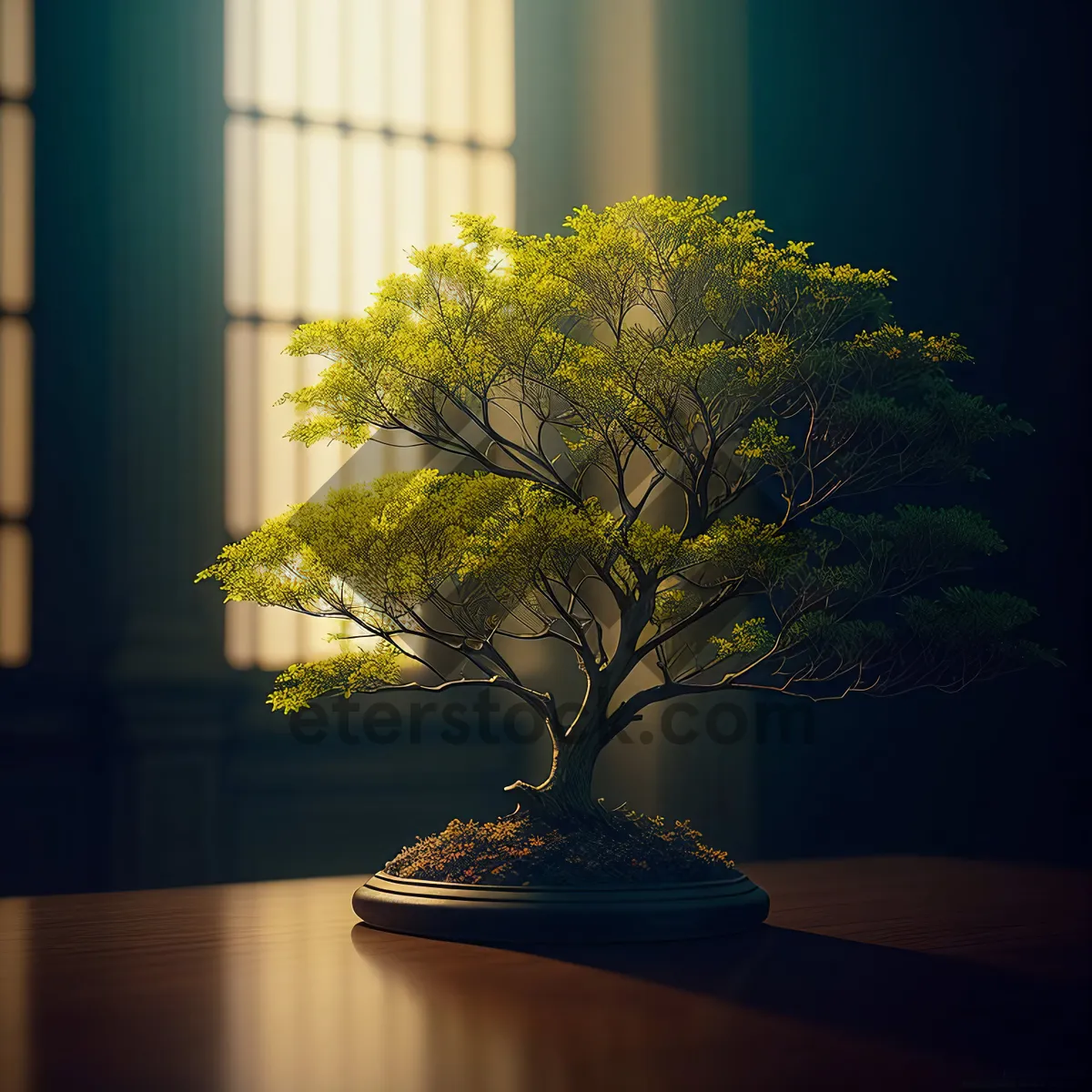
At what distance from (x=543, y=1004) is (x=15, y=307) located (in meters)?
4.52

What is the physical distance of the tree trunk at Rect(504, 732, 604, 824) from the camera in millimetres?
3979

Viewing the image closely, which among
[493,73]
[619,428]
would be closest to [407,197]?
[493,73]

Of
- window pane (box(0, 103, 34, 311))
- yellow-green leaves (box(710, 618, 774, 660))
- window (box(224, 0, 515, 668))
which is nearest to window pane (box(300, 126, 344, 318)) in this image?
window (box(224, 0, 515, 668))

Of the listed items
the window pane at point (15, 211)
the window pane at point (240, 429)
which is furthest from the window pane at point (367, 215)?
the window pane at point (15, 211)

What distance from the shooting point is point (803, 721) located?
22.4ft

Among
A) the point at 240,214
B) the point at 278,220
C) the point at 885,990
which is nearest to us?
the point at 885,990

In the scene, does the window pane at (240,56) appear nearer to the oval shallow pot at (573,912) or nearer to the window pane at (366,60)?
the window pane at (366,60)

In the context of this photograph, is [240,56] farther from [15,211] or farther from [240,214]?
[15,211]

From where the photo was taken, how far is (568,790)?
401 cm

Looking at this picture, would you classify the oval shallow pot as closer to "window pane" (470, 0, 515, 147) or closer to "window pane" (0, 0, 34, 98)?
"window pane" (0, 0, 34, 98)

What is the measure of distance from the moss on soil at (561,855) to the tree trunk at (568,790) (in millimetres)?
32

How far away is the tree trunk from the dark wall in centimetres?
293

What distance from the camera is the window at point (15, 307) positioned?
6.03 metres

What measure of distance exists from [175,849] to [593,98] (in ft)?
14.1
